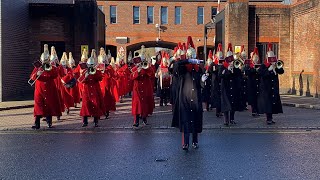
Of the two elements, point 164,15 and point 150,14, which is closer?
point 150,14

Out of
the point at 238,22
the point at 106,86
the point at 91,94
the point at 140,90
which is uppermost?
the point at 238,22

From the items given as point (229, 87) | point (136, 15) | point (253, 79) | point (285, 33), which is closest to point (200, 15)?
point (136, 15)

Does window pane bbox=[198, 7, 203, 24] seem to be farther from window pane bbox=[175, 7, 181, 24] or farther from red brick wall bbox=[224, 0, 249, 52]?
red brick wall bbox=[224, 0, 249, 52]

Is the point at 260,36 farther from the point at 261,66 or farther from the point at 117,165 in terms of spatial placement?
the point at 117,165

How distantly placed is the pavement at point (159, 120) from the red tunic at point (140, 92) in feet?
1.57

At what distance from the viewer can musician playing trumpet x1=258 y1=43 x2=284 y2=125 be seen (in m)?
13.0

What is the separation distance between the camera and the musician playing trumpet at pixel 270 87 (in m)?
13.0

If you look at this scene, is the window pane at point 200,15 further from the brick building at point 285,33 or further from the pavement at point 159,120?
the pavement at point 159,120

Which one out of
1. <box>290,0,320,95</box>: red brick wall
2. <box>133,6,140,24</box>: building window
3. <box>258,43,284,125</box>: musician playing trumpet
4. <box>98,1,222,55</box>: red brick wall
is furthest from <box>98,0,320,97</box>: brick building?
<box>133,6,140,24</box>: building window

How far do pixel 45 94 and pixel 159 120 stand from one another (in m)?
3.58

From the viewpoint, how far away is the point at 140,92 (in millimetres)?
12547

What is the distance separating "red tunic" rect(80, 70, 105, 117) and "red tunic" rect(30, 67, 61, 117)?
79 cm

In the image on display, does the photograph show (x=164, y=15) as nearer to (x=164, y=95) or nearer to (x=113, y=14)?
(x=113, y=14)

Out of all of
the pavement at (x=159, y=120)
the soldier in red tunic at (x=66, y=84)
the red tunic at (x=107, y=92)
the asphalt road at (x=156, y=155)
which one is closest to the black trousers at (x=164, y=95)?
the pavement at (x=159, y=120)
